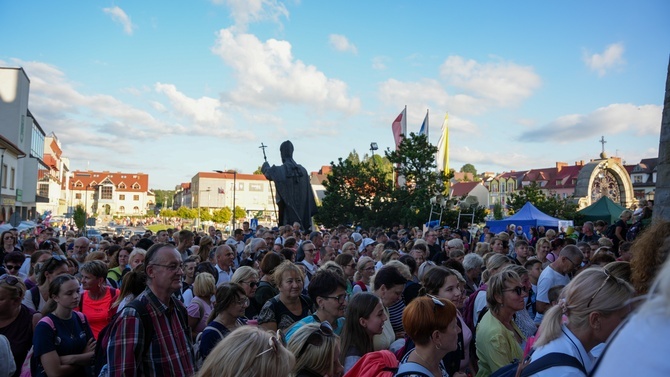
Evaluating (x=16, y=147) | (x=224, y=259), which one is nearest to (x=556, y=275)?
(x=224, y=259)

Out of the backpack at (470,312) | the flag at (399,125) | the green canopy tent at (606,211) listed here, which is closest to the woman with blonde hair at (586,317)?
the backpack at (470,312)

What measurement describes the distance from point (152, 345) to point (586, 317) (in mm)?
2549

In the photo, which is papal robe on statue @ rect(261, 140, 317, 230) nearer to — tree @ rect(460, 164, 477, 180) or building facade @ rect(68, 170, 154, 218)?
building facade @ rect(68, 170, 154, 218)

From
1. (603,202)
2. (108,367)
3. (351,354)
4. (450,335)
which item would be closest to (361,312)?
(351,354)

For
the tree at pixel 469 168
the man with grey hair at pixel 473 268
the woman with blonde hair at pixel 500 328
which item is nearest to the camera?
the woman with blonde hair at pixel 500 328

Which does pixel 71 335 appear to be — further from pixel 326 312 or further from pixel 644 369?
pixel 644 369

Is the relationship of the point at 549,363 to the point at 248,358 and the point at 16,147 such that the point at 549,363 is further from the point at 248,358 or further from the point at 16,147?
the point at 16,147

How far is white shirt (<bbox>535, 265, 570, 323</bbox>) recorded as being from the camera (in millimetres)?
6859

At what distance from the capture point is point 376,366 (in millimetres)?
3346

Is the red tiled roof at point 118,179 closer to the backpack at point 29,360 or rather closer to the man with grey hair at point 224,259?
the man with grey hair at point 224,259

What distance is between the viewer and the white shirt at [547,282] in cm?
686

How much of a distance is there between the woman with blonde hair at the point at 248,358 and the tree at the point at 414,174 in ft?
98.0

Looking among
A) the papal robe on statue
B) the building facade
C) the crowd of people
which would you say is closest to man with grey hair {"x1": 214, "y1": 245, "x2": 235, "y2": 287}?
the crowd of people

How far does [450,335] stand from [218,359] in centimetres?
161
